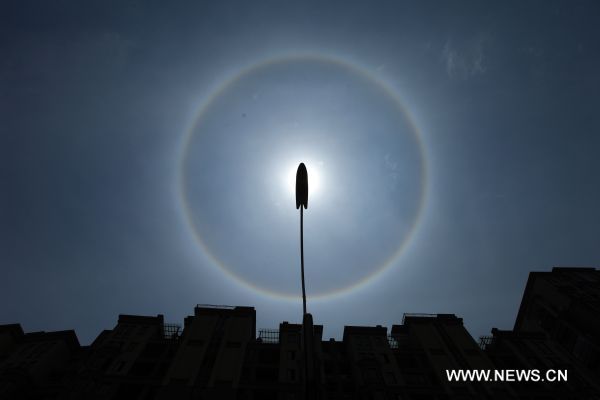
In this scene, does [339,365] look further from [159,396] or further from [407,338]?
[159,396]

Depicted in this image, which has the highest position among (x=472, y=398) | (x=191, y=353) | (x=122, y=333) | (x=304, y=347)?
(x=122, y=333)

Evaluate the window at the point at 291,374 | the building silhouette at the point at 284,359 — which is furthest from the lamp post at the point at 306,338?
the window at the point at 291,374

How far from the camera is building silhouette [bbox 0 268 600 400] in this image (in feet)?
108

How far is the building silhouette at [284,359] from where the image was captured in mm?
32969

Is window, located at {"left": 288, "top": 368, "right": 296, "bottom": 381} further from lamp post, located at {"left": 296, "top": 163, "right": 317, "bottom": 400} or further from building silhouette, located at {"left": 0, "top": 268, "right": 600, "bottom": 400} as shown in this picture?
lamp post, located at {"left": 296, "top": 163, "right": 317, "bottom": 400}

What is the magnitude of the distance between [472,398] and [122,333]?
39535 mm

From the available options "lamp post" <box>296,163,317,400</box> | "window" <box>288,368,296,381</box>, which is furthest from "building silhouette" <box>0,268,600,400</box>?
"lamp post" <box>296,163,317,400</box>

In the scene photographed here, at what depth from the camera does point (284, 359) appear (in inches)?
1491

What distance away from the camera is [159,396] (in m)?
31.7

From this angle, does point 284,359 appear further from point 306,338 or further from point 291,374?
point 306,338

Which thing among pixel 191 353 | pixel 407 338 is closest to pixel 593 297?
pixel 407 338

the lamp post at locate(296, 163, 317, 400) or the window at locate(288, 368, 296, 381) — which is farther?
the window at locate(288, 368, 296, 381)

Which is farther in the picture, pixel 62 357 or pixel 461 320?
pixel 461 320

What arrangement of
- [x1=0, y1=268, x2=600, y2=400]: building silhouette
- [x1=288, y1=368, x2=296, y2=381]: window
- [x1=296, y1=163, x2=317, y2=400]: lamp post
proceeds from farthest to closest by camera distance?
[x1=288, y1=368, x2=296, y2=381]: window, [x1=0, y1=268, x2=600, y2=400]: building silhouette, [x1=296, y1=163, x2=317, y2=400]: lamp post
